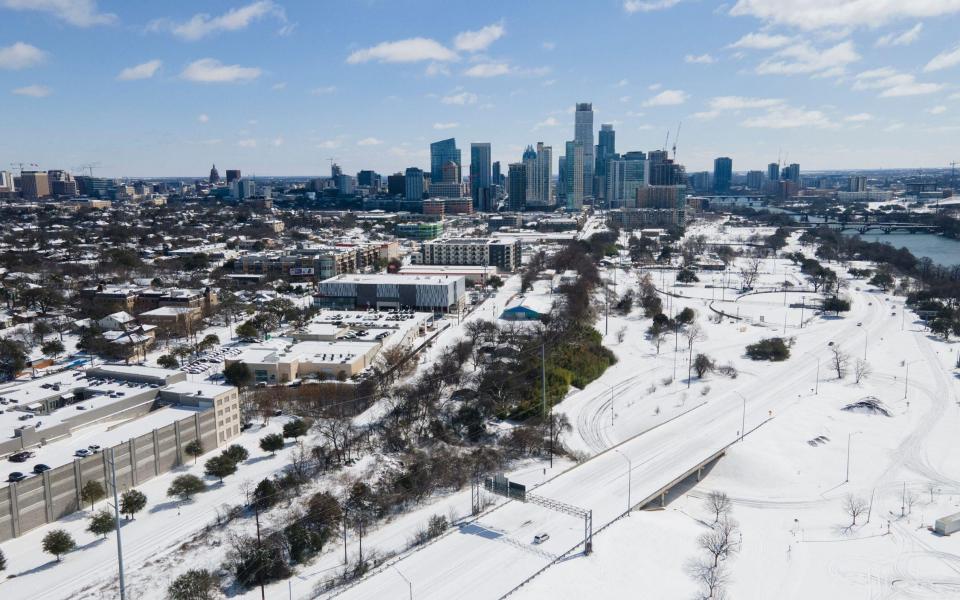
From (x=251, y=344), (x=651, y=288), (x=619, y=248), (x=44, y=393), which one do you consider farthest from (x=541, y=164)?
(x=44, y=393)

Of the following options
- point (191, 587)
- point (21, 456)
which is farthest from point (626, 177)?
point (191, 587)

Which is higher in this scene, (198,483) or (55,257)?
(55,257)

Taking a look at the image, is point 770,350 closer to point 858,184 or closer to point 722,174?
point 858,184

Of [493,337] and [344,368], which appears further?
[493,337]

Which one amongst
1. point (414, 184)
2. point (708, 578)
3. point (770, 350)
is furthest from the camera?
point (414, 184)

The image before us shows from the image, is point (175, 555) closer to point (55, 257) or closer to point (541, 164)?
point (55, 257)

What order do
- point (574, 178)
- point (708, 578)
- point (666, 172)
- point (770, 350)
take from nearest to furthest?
point (708, 578)
point (770, 350)
point (666, 172)
point (574, 178)
